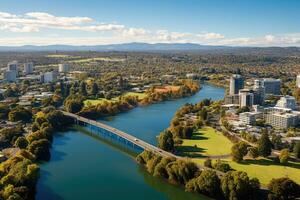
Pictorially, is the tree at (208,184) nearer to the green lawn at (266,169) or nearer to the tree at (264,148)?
the green lawn at (266,169)

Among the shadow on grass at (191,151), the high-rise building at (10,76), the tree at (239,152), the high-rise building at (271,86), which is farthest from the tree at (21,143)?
the high-rise building at (10,76)

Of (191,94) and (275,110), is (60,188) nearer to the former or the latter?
(275,110)

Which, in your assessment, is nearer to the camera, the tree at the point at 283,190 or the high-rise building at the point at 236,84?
the tree at the point at 283,190

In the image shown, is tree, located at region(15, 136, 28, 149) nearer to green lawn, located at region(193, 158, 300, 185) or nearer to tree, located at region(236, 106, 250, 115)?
green lawn, located at region(193, 158, 300, 185)

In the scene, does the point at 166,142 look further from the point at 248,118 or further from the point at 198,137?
the point at 248,118

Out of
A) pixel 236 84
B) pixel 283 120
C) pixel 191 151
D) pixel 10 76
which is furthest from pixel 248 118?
pixel 10 76

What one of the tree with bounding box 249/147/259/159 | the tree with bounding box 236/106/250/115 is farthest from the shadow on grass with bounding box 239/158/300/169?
the tree with bounding box 236/106/250/115
